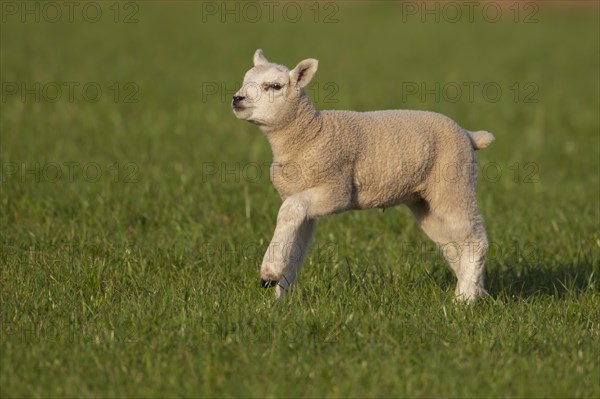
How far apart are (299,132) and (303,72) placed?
14.2 inches

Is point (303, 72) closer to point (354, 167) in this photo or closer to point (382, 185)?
point (354, 167)

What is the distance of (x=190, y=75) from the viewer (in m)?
18.2

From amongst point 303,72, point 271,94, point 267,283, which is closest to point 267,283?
point 267,283

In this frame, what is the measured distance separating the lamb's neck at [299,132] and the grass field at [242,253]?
93cm

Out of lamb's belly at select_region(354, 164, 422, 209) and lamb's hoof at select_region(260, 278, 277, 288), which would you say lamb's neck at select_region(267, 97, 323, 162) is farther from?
lamb's hoof at select_region(260, 278, 277, 288)

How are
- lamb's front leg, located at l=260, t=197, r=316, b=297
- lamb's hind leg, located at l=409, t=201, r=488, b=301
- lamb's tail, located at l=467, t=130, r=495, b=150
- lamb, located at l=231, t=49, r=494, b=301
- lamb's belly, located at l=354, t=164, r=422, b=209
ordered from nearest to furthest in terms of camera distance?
lamb's front leg, located at l=260, t=197, r=316, b=297
lamb, located at l=231, t=49, r=494, b=301
lamb's belly, located at l=354, t=164, r=422, b=209
lamb's hind leg, located at l=409, t=201, r=488, b=301
lamb's tail, located at l=467, t=130, r=495, b=150

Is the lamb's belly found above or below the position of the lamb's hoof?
above

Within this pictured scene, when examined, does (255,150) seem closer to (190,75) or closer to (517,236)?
(517,236)

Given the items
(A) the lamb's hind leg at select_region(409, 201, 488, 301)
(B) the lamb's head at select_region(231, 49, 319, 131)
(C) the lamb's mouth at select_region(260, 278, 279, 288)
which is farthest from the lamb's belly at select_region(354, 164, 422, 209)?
(C) the lamb's mouth at select_region(260, 278, 279, 288)

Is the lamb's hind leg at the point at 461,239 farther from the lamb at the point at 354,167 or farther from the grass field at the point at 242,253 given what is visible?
the grass field at the point at 242,253

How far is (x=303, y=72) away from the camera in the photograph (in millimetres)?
6121

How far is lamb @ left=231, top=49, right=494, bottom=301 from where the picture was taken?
6.00 meters

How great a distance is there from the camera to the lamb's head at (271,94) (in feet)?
19.5

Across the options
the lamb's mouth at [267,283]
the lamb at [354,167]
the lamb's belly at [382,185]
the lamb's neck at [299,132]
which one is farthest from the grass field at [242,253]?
the lamb's neck at [299,132]
